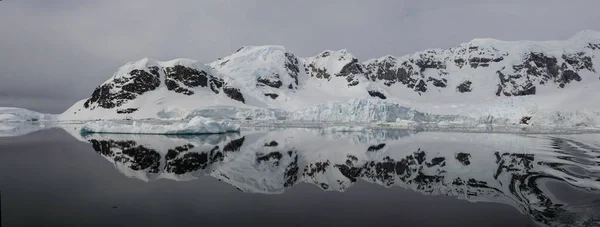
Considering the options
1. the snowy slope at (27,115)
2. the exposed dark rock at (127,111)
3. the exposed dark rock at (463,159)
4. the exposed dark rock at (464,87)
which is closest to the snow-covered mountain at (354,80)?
the exposed dark rock at (127,111)

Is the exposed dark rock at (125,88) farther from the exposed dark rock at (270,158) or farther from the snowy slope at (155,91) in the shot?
the exposed dark rock at (270,158)

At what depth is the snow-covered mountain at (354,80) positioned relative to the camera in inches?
3795

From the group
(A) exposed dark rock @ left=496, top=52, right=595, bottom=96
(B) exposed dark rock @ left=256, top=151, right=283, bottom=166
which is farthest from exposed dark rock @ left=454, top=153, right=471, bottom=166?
(A) exposed dark rock @ left=496, top=52, right=595, bottom=96

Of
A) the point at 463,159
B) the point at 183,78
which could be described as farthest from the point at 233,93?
the point at 463,159

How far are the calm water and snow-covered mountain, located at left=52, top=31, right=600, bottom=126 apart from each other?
70.1 metres

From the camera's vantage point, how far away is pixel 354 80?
126 meters

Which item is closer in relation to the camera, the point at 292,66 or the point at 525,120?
the point at 525,120

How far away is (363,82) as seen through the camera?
124 metres

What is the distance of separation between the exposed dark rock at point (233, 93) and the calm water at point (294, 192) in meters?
92.4

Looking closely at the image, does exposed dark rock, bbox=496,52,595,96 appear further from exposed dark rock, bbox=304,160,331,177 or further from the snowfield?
exposed dark rock, bbox=304,160,331,177

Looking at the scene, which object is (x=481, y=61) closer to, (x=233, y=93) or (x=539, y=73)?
(x=539, y=73)

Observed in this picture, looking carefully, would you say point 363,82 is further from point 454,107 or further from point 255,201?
point 255,201

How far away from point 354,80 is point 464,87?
40.8 metres

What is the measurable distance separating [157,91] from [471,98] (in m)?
102
